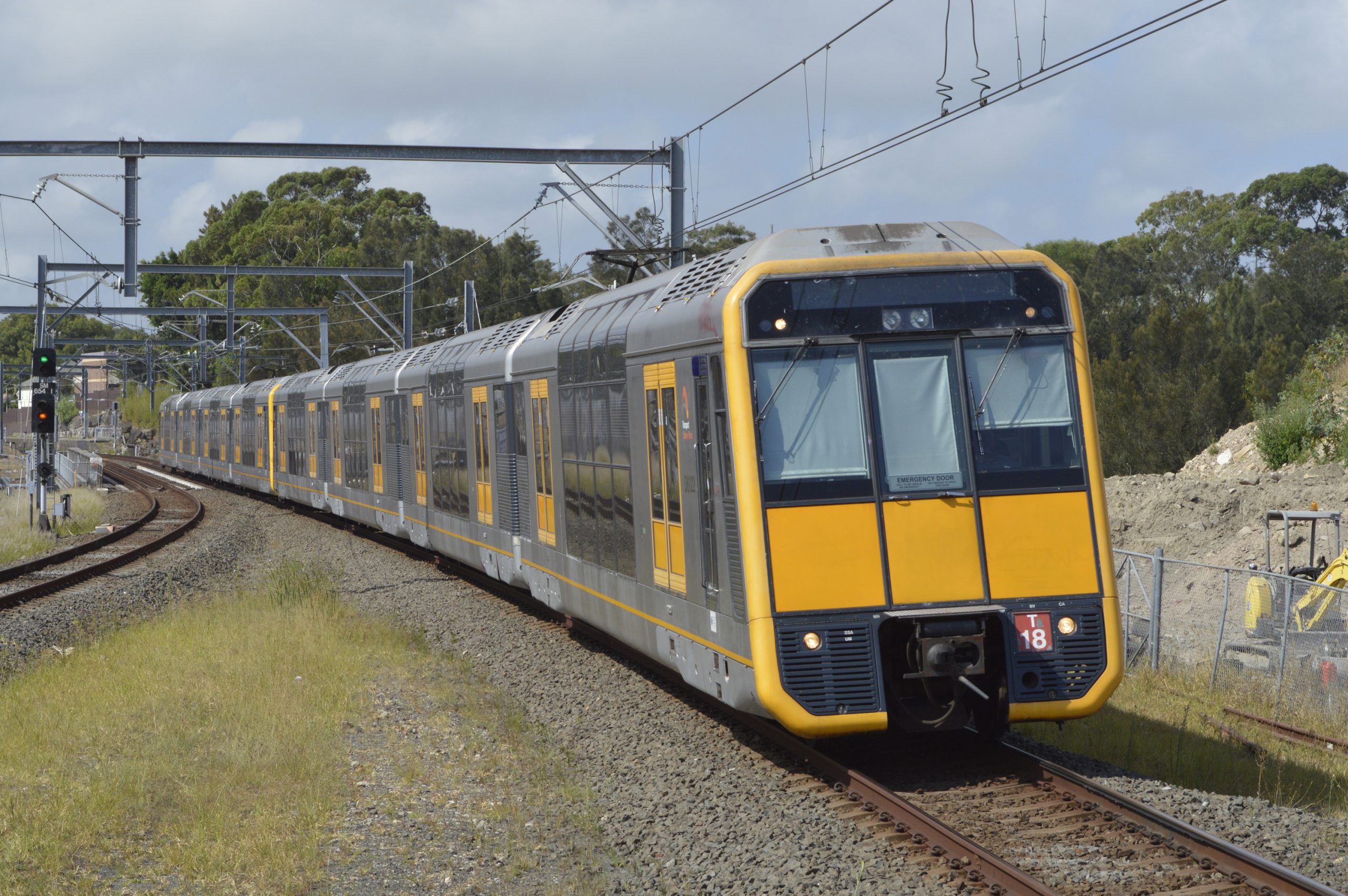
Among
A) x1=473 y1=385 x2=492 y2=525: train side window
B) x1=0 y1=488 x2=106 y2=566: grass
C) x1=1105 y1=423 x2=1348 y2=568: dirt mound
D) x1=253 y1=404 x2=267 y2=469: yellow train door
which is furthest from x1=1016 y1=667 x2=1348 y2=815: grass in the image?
x1=253 y1=404 x2=267 y2=469: yellow train door

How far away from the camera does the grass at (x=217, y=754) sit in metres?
7.34

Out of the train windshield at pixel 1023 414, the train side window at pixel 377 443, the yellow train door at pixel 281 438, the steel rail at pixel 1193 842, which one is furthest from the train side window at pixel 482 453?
the yellow train door at pixel 281 438

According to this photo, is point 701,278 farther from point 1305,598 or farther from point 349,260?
point 349,260

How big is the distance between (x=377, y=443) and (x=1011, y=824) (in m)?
18.0

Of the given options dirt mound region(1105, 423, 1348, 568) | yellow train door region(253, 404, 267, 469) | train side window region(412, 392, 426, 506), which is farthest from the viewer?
yellow train door region(253, 404, 267, 469)

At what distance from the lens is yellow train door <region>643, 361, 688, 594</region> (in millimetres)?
9812

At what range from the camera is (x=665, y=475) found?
10.1m

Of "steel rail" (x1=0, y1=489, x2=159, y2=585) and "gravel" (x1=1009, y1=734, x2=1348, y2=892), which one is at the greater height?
"steel rail" (x1=0, y1=489, x2=159, y2=585)

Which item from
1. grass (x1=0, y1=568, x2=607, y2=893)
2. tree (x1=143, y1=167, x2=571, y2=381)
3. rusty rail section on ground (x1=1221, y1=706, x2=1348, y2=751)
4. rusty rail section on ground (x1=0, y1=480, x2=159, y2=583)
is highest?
tree (x1=143, y1=167, x2=571, y2=381)

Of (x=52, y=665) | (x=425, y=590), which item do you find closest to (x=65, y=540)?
(x=425, y=590)

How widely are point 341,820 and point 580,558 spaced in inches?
198

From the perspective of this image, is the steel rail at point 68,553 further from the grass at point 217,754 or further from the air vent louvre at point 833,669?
the air vent louvre at point 833,669

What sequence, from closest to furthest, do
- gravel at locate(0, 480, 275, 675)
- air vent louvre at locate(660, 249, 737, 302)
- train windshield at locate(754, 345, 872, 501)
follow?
1. train windshield at locate(754, 345, 872, 501)
2. air vent louvre at locate(660, 249, 737, 302)
3. gravel at locate(0, 480, 275, 675)

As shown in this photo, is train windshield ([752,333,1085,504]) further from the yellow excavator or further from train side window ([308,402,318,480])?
train side window ([308,402,318,480])
